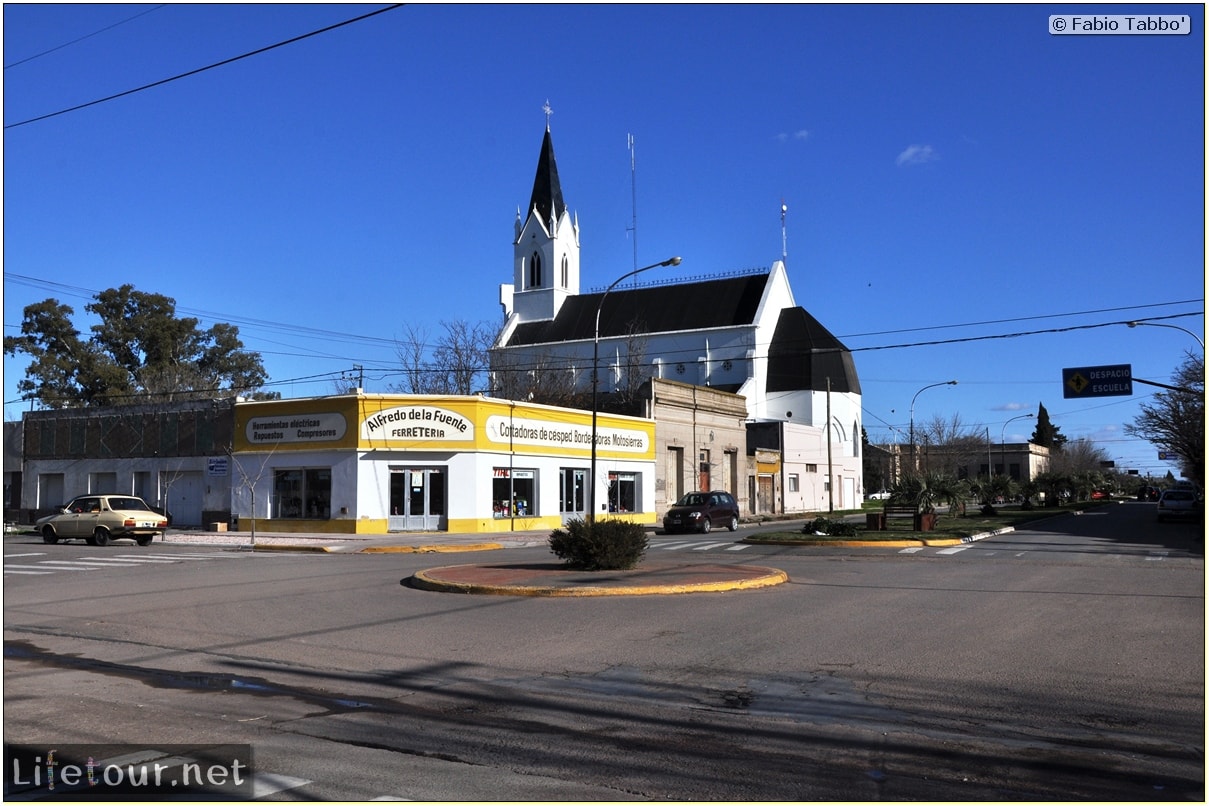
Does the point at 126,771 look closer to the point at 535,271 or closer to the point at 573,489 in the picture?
the point at 573,489

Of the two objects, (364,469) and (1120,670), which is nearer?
(1120,670)

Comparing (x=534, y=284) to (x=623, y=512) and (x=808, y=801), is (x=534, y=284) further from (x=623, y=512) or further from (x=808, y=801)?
(x=808, y=801)

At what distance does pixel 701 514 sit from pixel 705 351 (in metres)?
42.9

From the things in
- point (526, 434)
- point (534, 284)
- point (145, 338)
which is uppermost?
point (534, 284)

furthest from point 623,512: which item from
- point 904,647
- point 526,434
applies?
point 904,647

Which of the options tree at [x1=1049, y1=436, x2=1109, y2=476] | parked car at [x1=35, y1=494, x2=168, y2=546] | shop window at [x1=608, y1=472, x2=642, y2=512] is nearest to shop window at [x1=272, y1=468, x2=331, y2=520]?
parked car at [x1=35, y1=494, x2=168, y2=546]

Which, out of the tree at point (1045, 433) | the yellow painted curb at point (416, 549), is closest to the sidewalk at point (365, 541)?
the yellow painted curb at point (416, 549)

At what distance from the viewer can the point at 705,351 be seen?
8112 cm

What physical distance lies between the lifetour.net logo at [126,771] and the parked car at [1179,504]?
156 feet

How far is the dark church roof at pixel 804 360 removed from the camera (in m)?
79.3

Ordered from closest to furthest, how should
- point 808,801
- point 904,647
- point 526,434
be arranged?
point 808,801, point 904,647, point 526,434

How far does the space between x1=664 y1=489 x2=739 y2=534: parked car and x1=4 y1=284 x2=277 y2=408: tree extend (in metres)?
43.7

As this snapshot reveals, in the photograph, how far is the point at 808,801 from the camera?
18.8 ft

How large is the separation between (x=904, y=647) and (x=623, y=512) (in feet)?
119
